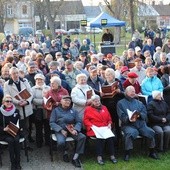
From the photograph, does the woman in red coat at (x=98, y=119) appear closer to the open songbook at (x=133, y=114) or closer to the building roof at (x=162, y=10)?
the open songbook at (x=133, y=114)

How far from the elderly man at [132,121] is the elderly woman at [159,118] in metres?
0.26

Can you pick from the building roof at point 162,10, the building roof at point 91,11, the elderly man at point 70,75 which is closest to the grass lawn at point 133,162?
the elderly man at point 70,75

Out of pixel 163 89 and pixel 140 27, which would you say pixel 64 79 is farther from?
pixel 140 27

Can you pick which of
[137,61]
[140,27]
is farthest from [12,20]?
[137,61]

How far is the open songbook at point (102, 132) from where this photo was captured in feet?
25.1

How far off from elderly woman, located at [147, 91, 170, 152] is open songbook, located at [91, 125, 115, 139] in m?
1.06

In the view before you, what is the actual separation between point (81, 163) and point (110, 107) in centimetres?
144

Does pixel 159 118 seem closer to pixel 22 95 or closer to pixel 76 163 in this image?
pixel 76 163

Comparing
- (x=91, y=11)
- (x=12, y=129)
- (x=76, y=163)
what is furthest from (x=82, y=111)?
(x=91, y=11)

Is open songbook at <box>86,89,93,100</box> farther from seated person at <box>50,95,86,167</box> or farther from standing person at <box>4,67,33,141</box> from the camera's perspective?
standing person at <box>4,67,33,141</box>

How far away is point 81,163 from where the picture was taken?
25.3ft

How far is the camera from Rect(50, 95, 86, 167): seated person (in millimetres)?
7613

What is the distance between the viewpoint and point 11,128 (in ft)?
24.3

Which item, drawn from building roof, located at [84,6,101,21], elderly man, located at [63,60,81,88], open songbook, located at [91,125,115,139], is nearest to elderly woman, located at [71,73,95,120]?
open songbook, located at [91,125,115,139]
